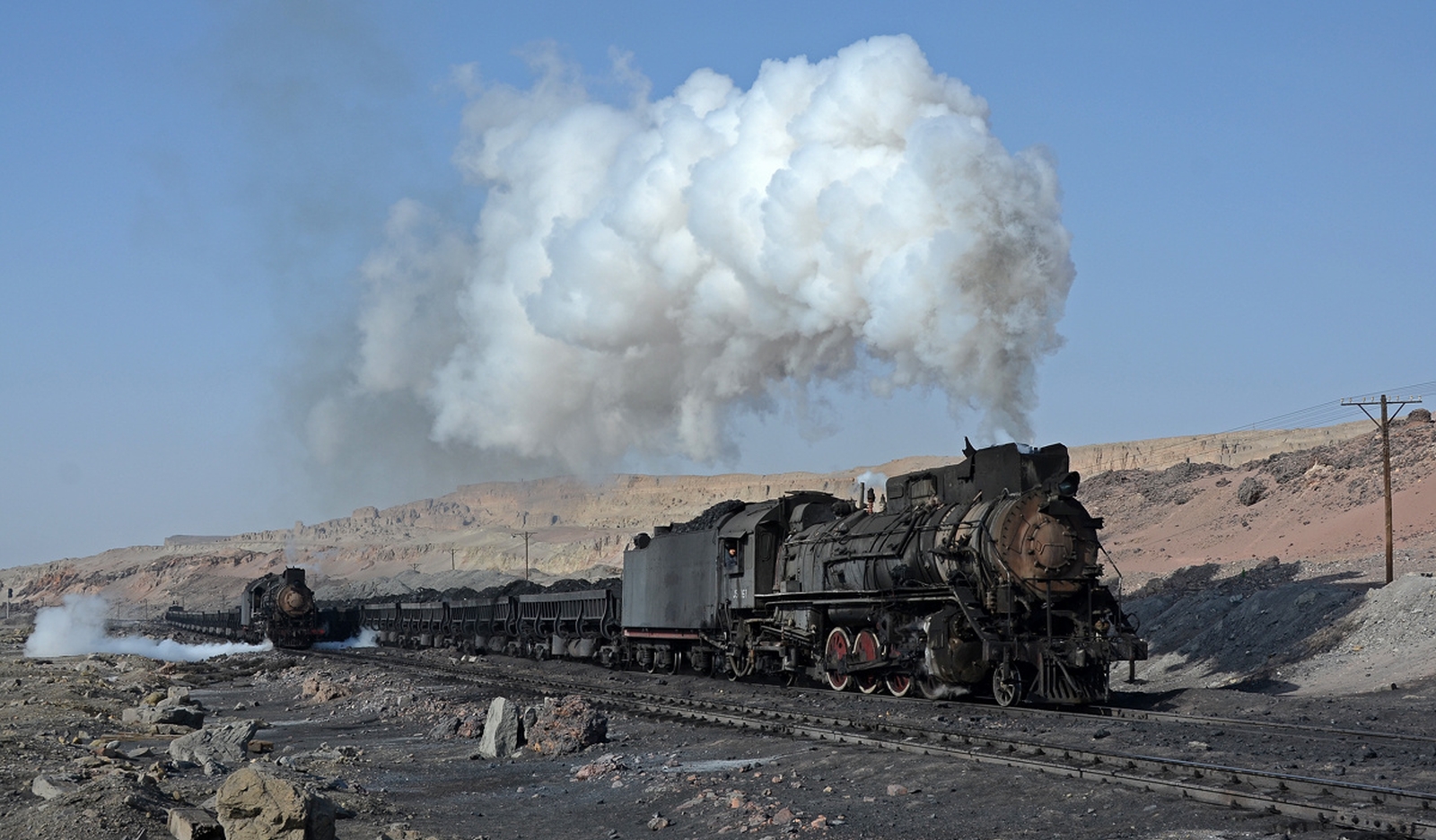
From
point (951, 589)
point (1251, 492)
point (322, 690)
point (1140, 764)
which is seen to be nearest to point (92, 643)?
point (322, 690)

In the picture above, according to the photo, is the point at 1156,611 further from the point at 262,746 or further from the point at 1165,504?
the point at 1165,504

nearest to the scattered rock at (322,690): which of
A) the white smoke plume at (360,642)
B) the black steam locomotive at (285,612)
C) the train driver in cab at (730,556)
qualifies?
the train driver in cab at (730,556)

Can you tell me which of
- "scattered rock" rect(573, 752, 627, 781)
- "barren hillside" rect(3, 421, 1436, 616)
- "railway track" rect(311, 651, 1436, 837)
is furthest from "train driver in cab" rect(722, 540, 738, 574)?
"scattered rock" rect(573, 752, 627, 781)

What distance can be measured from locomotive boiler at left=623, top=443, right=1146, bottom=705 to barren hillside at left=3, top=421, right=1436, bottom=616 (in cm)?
328

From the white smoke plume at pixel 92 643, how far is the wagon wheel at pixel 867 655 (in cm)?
3962

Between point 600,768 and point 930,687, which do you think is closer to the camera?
point 600,768

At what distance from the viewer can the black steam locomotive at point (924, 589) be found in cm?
1784

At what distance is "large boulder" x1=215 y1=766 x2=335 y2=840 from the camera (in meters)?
9.60

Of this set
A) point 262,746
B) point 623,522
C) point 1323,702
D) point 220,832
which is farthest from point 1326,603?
point 623,522

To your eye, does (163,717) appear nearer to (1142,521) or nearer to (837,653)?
(837,653)

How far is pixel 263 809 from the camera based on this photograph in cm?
968

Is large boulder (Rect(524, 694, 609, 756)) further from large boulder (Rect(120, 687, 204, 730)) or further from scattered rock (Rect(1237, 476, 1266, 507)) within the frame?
scattered rock (Rect(1237, 476, 1266, 507))

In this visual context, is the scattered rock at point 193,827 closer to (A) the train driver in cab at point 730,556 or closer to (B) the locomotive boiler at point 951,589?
(B) the locomotive boiler at point 951,589

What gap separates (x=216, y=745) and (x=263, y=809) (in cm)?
785
